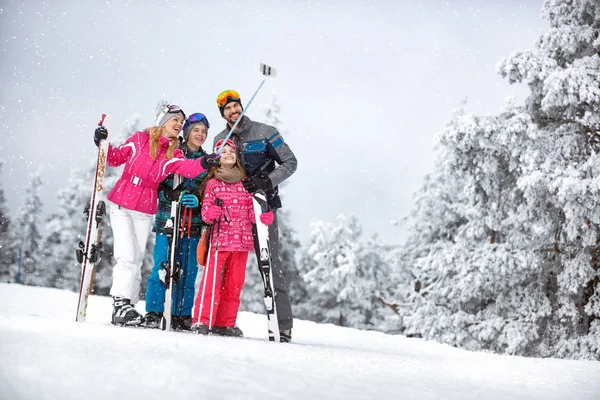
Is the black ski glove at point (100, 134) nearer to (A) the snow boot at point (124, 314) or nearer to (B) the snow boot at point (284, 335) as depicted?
(A) the snow boot at point (124, 314)

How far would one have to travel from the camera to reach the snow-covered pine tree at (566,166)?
8344 millimetres

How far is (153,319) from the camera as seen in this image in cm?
427

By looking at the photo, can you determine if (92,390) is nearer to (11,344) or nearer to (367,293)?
(11,344)

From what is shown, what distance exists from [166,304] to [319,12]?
312 centimetres

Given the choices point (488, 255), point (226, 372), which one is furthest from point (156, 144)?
point (488, 255)

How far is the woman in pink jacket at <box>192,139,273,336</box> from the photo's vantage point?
416 centimetres

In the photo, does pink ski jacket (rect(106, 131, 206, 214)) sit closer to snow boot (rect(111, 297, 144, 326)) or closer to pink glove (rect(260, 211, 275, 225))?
pink glove (rect(260, 211, 275, 225))

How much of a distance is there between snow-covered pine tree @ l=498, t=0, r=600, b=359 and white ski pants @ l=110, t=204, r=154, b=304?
634 cm

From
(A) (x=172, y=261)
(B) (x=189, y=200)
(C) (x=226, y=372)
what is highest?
(B) (x=189, y=200)

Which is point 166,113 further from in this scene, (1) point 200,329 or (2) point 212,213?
(1) point 200,329

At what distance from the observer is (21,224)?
26.9 meters

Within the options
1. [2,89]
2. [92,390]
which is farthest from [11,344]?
[2,89]

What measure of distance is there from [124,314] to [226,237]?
3.06 ft

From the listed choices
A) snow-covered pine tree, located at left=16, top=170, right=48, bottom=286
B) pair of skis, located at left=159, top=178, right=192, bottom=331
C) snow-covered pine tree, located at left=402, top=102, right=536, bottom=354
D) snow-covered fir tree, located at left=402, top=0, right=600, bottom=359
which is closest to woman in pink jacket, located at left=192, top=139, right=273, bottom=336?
pair of skis, located at left=159, top=178, right=192, bottom=331
